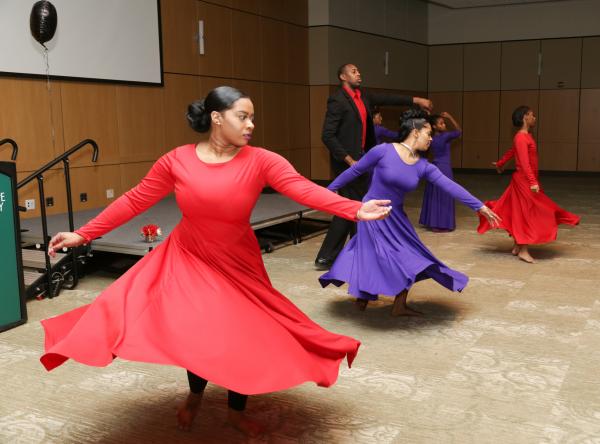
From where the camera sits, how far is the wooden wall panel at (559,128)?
14078 mm

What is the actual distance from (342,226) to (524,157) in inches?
69.1

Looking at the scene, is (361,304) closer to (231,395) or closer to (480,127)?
(231,395)

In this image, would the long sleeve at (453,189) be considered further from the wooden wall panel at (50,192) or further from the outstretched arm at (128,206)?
the wooden wall panel at (50,192)

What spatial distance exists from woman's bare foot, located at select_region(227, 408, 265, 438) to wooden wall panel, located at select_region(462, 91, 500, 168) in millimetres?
13202

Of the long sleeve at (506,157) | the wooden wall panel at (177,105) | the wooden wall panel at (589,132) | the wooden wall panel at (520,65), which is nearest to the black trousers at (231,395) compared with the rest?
the long sleeve at (506,157)

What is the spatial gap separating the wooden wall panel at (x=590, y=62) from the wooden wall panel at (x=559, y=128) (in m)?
0.33

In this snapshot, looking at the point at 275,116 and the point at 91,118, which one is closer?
the point at 91,118

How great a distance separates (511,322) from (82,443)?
2694mm

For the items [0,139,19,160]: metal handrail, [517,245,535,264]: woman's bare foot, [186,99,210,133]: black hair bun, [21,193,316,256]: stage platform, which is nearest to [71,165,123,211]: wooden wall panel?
[21,193,316,256]: stage platform

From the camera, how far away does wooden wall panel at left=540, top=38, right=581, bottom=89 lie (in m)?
13.9

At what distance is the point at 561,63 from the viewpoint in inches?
551

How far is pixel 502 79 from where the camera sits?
14633mm

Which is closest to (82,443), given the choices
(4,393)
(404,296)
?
(4,393)

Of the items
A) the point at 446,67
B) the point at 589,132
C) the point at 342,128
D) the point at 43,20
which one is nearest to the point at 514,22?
the point at 446,67
